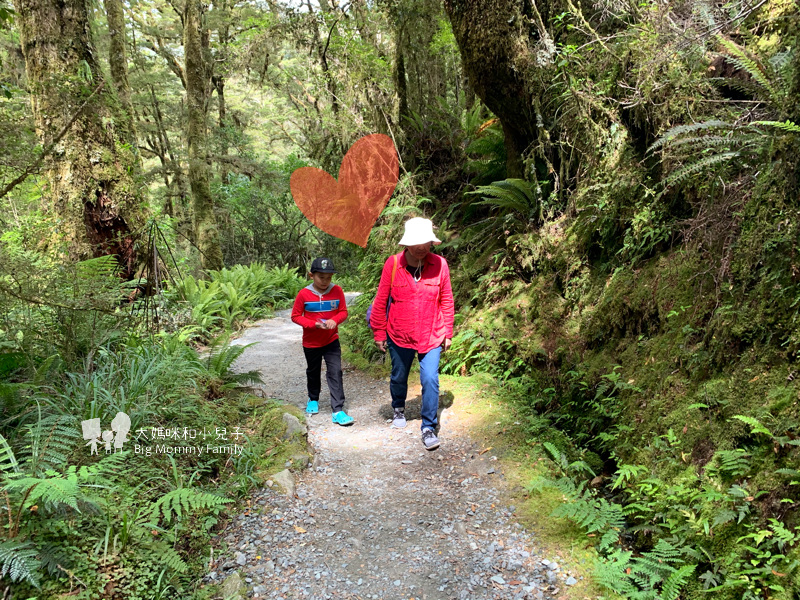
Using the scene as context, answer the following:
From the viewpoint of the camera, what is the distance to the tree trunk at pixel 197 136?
11562 mm

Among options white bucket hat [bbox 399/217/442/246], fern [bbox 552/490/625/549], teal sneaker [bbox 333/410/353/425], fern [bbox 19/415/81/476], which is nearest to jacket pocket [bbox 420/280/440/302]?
white bucket hat [bbox 399/217/442/246]

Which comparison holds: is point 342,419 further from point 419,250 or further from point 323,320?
point 419,250

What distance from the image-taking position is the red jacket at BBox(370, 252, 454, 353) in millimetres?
4145

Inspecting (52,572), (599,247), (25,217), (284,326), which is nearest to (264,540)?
(52,572)

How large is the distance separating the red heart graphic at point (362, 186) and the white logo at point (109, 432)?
702 centimetres

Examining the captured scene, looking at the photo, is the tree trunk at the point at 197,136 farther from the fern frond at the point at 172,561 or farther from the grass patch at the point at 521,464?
the fern frond at the point at 172,561

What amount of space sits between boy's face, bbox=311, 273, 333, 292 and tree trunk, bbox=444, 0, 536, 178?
3374 mm

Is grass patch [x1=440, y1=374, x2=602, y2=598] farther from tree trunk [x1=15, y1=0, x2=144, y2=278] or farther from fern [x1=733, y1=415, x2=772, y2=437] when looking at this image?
tree trunk [x1=15, y1=0, x2=144, y2=278]

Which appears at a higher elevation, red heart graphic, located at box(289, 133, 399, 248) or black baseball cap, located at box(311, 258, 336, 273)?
red heart graphic, located at box(289, 133, 399, 248)

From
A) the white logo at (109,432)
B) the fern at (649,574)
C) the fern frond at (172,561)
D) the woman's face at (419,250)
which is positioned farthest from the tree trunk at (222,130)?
the fern at (649,574)

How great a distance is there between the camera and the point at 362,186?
32.7 ft

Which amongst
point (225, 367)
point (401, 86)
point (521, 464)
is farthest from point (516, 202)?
point (401, 86)

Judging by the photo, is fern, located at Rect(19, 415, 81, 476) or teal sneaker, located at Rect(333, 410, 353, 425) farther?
teal sneaker, located at Rect(333, 410, 353, 425)

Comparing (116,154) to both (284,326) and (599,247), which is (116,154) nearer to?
(284,326)
